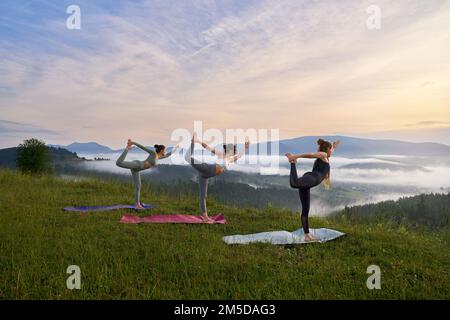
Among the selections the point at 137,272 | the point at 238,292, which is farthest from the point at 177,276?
the point at 238,292

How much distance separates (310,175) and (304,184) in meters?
0.25

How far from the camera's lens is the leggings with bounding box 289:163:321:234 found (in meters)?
8.62

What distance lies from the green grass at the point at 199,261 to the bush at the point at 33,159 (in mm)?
10915

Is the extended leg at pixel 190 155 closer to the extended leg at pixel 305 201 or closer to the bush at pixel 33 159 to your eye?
the extended leg at pixel 305 201

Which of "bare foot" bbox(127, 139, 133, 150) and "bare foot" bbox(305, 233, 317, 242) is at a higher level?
"bare foot" bbox(127, 139, 133, 150)

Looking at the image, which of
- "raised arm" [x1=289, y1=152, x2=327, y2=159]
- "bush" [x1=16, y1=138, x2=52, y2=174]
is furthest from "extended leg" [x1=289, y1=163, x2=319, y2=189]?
"bush" [x1=16, y1=138, x2=52, y2=174]

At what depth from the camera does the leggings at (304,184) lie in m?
8.62

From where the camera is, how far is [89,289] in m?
5.78

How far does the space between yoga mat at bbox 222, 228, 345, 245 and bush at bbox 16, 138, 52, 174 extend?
16.1 metres

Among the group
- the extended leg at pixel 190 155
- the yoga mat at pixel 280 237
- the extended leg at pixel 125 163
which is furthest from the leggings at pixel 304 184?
the extended leg at pixel 125 163

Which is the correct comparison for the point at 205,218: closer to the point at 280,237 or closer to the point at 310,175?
the point at 280,237

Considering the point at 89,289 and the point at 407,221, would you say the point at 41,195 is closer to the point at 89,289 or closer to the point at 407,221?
the point at 89,289

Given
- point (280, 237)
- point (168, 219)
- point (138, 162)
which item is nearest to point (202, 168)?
point (168, 219)

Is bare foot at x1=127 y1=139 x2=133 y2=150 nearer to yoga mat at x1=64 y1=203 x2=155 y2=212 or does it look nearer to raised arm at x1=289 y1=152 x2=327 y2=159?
yoga mat at x1=64 y1=203 x2=155 y2=212
